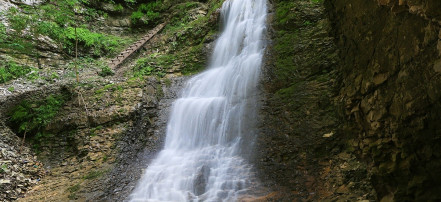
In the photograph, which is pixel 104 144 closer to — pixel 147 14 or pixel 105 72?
pixel 105 72

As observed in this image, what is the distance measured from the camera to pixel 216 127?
7145 mm

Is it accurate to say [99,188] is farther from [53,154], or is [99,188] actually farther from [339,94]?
[339,94]

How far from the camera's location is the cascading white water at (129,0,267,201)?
557 centimetres

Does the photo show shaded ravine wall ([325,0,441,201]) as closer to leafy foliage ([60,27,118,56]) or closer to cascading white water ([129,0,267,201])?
cascading white water ([129,0,267,201])

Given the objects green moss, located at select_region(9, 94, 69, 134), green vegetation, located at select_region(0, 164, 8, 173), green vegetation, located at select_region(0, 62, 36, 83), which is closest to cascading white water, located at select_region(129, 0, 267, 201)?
green vegetation, located at select_region(0, 164, 8, 173)

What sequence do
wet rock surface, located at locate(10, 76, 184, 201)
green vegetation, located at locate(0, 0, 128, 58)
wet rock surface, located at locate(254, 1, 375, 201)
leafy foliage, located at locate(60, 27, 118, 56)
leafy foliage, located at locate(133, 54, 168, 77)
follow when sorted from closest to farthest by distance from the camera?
wet rock surface, located at locate(254, 1, 375, 201)
wet rock surface, located at locate(10, 76, 184, 201)
green vegetation, located at locate(0, 0, 128, 58)
leafy foliage, located at locate(133, 54, 168, 77)
leafy foliage, located at locate(60, 27, 118, 56)

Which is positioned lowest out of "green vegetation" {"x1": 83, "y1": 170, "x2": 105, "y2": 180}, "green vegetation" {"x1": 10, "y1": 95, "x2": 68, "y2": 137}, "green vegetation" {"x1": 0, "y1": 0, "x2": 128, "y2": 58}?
"green vegetation" {"x1": 83, "y1": 170, "x2": 105, "y2": 180}

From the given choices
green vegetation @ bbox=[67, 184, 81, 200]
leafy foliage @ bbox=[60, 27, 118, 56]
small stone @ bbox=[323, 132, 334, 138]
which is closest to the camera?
small stone @ bbox=[323, 132, 334, 138]

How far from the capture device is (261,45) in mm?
8789

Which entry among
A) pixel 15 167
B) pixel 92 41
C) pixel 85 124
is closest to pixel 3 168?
pixel 15 167

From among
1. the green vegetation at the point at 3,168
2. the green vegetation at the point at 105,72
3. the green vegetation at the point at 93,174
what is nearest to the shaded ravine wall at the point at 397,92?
the green vegetation at the point at 93,174

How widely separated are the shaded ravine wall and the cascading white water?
2.61 metres

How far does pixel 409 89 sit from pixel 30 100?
1008 centimetres

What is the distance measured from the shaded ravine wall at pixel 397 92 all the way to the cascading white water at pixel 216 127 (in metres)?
2.61
